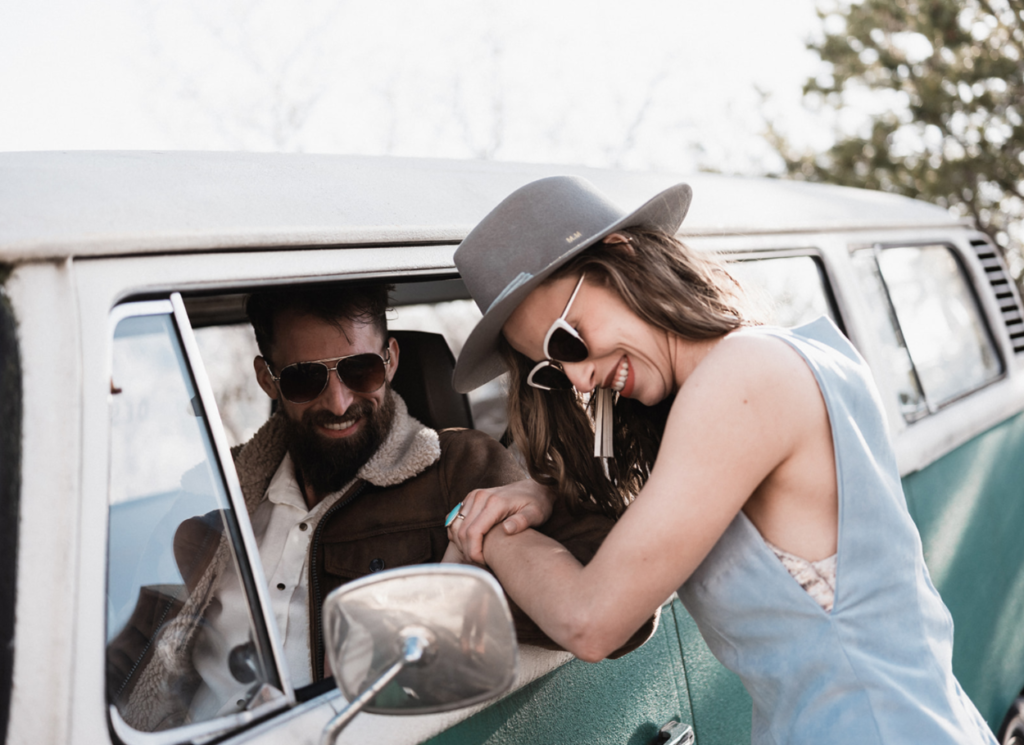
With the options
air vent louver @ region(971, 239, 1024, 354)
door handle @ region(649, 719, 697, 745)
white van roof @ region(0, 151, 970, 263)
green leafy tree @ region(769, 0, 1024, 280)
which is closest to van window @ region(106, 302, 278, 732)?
white van roof @ region(0, 151, 970, 263)

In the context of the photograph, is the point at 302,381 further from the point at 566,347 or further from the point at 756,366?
the point at 756,366

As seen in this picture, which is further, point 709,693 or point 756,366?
point 709,693

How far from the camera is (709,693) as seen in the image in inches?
80.0

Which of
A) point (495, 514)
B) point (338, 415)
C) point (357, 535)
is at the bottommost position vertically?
point (357, 535)

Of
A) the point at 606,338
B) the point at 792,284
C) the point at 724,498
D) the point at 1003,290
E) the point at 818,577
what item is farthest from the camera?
the point at 1003,290

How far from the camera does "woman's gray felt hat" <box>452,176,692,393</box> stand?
1.56 m

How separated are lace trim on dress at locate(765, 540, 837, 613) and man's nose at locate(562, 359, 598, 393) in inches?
18.4

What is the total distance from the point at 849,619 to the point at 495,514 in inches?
25.7

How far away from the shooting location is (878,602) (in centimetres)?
146

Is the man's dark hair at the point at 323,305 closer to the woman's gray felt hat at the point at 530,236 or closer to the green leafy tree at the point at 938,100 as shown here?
the woman's gray felt hat at the point at 530,236

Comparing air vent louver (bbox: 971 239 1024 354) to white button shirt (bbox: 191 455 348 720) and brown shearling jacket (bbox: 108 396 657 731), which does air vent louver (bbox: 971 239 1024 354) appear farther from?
white button shirt (bbox: 191 455 348 720)

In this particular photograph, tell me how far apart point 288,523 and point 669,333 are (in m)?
1.11

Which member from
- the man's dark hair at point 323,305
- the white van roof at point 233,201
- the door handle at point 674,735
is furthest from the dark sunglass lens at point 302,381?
the door handle at point 674,735

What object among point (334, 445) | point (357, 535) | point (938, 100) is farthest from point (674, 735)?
point (938, 100)
